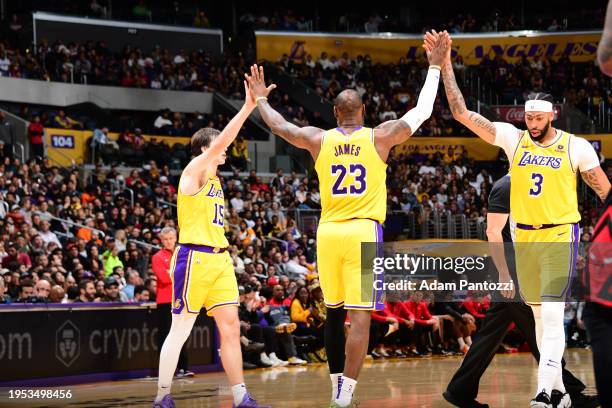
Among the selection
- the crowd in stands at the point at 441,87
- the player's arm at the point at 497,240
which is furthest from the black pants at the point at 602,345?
the crowd in stands at the point at 441,87

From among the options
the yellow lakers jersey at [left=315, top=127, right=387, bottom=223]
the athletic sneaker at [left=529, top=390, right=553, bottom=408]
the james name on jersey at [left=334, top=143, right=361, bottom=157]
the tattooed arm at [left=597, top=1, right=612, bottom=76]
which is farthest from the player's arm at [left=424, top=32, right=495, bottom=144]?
the tattooed arm at [left=597, top=1, right=612, bottom=76]

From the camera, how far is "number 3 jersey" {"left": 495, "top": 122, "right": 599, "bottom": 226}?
7.82 meters

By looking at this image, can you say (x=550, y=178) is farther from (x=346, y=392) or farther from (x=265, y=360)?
(x=265, y=360)

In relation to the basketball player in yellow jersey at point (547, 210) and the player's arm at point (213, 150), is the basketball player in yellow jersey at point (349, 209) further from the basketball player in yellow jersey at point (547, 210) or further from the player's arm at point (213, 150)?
the basketball player in yellow jersey at point (547, 210)

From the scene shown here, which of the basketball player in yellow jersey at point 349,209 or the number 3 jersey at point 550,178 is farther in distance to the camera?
the number 3 jersey at point 550,178

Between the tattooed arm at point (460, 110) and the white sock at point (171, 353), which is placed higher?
the tattooed arm at point (460, 110)

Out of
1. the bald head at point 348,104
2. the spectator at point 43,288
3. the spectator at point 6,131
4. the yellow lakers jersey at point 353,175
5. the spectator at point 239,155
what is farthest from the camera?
the spectator at point 239,155

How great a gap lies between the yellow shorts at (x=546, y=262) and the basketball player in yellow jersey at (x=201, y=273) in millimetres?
2455

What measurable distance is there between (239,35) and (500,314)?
31.6 meters

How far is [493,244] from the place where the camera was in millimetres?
8742

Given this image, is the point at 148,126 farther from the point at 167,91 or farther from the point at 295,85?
the point at 295,85

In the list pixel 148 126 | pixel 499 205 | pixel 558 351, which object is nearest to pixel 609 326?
pixel 558 351

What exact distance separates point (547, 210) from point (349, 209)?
162 cm

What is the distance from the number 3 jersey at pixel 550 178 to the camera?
782 centimetres
